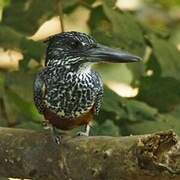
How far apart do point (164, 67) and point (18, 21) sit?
3.15 ft

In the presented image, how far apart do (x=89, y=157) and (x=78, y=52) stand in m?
0.66

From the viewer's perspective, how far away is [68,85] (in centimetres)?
387

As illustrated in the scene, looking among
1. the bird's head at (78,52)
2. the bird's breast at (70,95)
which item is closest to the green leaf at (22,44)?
the bird's head at (78,52)

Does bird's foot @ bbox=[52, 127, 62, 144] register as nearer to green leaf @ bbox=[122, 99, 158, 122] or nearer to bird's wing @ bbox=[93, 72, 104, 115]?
bird's wing @ bbox=[93, 72, 104, 115]

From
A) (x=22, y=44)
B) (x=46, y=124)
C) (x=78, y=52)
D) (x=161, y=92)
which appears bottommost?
(x=161, y=92)

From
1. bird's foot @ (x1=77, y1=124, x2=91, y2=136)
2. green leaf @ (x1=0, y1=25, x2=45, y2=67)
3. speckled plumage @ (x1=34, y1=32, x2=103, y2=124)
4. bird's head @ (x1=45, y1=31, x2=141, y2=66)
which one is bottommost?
bird's foot @ (x1=77, y1=124, x2=91, y2=136)

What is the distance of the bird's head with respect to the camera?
3744 mm

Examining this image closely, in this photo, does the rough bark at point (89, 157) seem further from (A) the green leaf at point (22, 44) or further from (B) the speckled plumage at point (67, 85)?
(A) the green leaf at point (22, 44)

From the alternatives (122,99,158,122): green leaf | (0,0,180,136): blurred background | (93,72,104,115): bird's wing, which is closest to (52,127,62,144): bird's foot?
(93,72,104,115): bird's wing

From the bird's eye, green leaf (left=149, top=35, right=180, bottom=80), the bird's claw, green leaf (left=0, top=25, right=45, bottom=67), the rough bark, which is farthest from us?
green leaf (left=149, top=35, right=180, bottom=80)

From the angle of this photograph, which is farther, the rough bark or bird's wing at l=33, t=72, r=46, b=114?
bird's wing at l=33, t=72, r=46, b=114

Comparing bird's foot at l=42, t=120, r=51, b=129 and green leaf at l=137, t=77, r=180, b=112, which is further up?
bird's foot at l=42, t=120, r=51, b=129

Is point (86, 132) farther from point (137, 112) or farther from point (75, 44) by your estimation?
point (137, 112)

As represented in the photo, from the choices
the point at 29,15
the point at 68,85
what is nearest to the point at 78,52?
the point at 68,85
